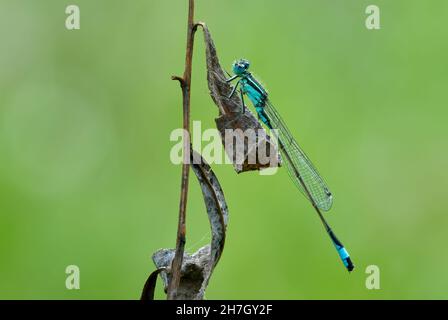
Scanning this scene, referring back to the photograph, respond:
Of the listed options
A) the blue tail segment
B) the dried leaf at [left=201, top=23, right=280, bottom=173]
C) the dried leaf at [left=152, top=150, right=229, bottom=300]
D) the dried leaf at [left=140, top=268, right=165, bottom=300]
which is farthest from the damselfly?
the dried leaf at [left=140, top=268, right=165, bottom=300]

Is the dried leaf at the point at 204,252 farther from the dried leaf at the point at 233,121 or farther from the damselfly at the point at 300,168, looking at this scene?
the damselfly at the point at 300,168

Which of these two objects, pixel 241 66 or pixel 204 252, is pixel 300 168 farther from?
pixel 204 252

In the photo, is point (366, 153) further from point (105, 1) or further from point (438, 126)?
point (105, 1)

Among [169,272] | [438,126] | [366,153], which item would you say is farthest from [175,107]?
[169,272]

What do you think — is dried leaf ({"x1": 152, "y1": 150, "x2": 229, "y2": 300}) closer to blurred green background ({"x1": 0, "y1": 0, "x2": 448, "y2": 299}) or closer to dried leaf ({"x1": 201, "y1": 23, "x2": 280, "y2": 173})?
dried leaf ({"x1": 201, "y1": 23, "x2": 280, "y2": 173})

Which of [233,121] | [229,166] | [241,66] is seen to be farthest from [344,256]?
[229,166]

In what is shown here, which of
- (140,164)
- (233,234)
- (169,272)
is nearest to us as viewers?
(169,272)
